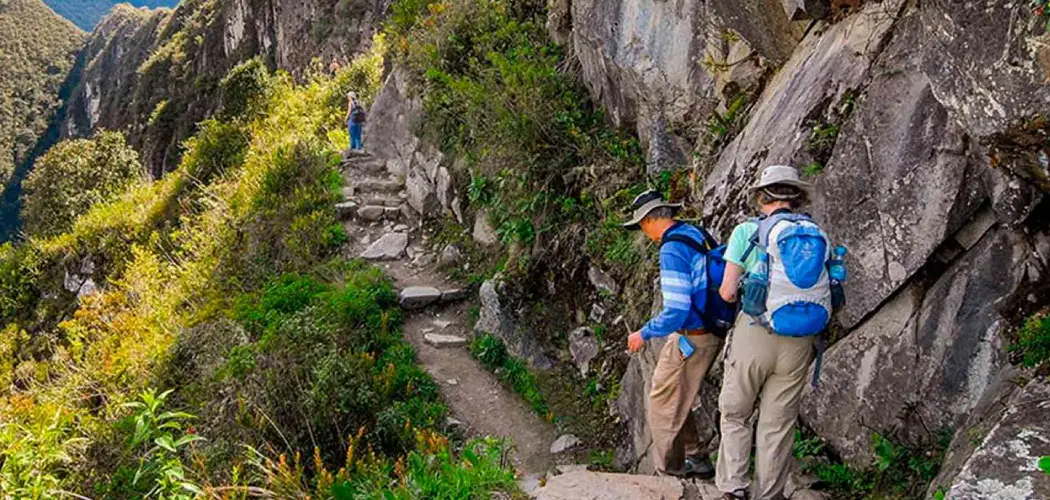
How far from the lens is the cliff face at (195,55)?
1168 inches

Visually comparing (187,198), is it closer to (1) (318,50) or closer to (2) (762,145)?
(2) (762,145)

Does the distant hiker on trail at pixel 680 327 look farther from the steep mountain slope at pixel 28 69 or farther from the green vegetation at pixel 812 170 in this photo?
the steep mountain slope at pixel 28 69

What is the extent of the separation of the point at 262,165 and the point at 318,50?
763 inches

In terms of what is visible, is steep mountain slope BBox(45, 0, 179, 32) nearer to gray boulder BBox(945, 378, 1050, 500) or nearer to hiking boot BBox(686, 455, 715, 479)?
hiking boot BBox(686, 455, 715, 479)

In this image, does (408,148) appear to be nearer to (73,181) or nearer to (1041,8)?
(1041,8)

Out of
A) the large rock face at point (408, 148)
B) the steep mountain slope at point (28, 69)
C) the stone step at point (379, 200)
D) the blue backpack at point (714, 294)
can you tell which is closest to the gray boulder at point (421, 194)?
the large rock face at point (408, 148)

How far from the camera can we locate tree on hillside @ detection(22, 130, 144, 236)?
888 inches

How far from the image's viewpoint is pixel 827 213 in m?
4.36

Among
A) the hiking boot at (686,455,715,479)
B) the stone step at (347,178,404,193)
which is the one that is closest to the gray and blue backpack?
the hiking boot at (686,455,715,479)

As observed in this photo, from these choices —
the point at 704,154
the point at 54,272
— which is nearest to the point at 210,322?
the point at 704,154

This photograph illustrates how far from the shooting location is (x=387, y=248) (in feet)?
36.1

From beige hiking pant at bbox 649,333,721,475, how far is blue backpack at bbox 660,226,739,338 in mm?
95

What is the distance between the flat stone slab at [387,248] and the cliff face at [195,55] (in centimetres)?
1312

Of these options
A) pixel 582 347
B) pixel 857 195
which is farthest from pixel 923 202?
pixel 582 347
